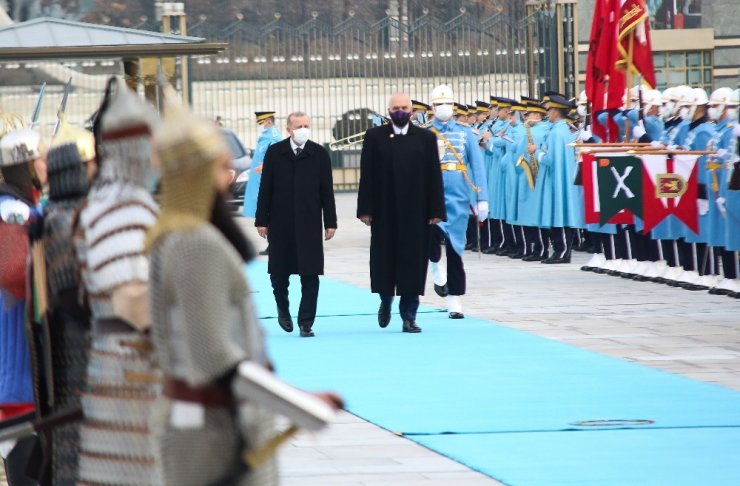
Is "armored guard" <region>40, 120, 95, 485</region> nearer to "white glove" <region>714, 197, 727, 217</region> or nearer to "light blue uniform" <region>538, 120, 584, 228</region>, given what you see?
"white glove" <region>714, 197, 727, 217</region>

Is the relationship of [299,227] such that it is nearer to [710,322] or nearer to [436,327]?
[436,327]

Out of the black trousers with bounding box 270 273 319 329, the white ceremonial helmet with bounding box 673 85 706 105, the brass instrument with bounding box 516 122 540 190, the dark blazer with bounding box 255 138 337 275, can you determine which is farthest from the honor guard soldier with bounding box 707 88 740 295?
the brass instrument with bounding box 516 122 540 190

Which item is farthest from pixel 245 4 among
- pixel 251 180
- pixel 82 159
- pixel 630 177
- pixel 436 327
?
pixel 82 159

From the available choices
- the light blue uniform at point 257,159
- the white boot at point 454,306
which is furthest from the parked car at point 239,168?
the white boot at point 454,306

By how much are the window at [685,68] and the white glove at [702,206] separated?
18.8m

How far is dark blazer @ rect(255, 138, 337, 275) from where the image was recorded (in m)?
14.1

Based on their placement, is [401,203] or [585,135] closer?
[401,203]

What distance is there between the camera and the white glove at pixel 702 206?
55.9ft

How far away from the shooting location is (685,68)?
1416 inches

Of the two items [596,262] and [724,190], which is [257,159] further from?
[724,190]

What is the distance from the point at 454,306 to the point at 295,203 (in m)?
1.75

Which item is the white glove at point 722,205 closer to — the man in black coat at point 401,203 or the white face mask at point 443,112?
the white face mask at point 443,112

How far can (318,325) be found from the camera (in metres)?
14.9

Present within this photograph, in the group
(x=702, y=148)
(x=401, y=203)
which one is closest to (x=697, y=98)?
(x=702, y=148)
